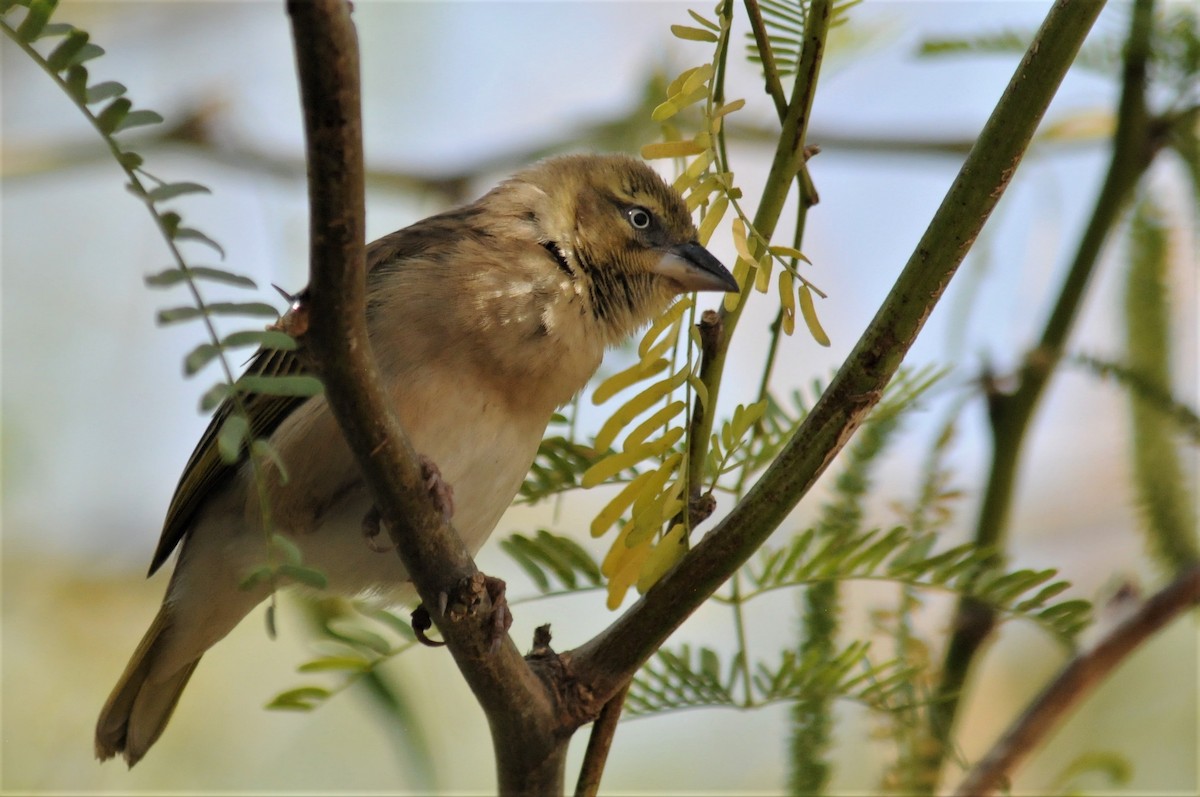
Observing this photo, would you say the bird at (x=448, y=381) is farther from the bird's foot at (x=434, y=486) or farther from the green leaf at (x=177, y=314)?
the green leaf at (x=177, y=314)

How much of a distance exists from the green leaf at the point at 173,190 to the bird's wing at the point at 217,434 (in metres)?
1.70

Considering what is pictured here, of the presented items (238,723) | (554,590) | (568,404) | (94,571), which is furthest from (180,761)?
(554,590)

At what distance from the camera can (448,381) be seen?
3289 mm

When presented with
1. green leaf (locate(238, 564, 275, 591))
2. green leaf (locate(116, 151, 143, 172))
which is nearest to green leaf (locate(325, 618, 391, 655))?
green leaf (locate(238, 564, 275, 591))

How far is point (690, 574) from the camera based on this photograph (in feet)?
7.40

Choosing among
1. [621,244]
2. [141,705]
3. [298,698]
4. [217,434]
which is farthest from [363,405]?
[141,705]

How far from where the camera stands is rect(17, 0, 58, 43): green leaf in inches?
63.1

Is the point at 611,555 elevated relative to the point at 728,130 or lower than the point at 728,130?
lower

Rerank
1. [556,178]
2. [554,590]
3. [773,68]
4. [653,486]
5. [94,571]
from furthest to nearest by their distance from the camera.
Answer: [94,571] → [556,178] → [554,590] → [653,486] → [773,68]

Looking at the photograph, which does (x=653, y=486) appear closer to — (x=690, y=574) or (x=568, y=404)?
(x=690, y=574)

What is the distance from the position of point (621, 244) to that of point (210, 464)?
1.33 meters

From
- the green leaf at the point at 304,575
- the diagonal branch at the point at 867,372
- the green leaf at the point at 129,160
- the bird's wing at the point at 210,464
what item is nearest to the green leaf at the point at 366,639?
the diagonal branch at the point at 867,372

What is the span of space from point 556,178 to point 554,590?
177 cm

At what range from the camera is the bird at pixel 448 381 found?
3.30m
